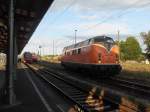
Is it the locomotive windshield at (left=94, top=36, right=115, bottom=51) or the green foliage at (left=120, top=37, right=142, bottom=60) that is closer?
the locomotive windshield at (left=94, top=36, right=115, bottom=51)

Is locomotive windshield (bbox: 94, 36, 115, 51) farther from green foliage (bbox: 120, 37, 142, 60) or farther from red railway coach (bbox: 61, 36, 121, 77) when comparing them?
green foliage (bbox: 120, 37, 142, 60)

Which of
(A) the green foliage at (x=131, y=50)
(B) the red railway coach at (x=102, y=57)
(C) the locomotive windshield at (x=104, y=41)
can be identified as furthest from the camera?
(A) the green foliage at (x=131, y=50)

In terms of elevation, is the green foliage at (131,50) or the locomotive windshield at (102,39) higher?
the green foliage at (131,50)

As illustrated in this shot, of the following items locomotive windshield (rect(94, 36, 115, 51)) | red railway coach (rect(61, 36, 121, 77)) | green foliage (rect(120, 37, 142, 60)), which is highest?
green foliage (rect(120, 37, 142, 60))

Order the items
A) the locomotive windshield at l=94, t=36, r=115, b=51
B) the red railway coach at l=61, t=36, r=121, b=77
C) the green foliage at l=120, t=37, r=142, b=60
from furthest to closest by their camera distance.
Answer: the green foliage at l=120, t=37, r=142, b=60, the locomotive windshield at l=94, t=36, r=115, b=51, the red railway coach at l=61, t=36, r=121, b=77

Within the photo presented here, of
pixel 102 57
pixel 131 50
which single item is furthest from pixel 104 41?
pixel 131 50

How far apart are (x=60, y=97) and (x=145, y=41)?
366ft

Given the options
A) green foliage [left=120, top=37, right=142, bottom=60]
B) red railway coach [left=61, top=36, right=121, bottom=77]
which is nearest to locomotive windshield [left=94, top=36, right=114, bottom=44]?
red railway coach [left=61, top=36, right=121, bottom=77]

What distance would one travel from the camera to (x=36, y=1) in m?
18.2

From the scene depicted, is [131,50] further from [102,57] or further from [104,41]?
[102,57]

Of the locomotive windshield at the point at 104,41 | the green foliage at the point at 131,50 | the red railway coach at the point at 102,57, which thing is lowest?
the red railway coach at the point at 102,57

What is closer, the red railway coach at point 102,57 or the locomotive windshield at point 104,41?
the red railway coach at point 102,57

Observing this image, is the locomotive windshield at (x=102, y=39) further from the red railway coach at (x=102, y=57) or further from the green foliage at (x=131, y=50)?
the green foliage at (x=131, y=50)

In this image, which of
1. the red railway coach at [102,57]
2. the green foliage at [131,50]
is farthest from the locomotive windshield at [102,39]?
the green foliage at [131,50]
